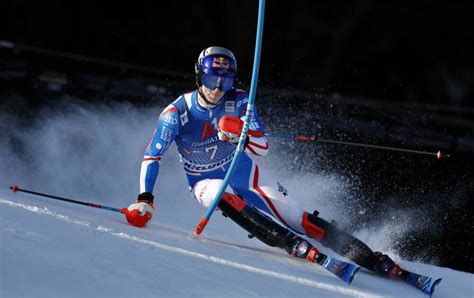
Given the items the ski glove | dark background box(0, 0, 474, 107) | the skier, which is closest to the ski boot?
the skier

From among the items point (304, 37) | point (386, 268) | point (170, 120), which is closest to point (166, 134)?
point (170, 120)

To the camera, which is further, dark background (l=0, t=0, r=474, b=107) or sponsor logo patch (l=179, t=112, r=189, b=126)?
dark background (l=0, t=0, r=474, b=107)

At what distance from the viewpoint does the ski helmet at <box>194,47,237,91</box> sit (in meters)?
4.70

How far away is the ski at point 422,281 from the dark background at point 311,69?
229 centimetres

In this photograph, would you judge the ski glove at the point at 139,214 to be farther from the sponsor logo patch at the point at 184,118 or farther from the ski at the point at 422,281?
the ski at the point at 422,281

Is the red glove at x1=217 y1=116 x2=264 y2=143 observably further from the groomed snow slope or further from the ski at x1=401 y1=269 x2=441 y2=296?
the ski at x1=401 y1=269 x2=441 y2=296

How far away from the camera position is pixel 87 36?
10703 mm

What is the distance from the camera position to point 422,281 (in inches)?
167

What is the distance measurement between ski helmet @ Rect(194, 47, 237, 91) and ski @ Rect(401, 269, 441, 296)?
1.54m

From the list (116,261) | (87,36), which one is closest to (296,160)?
(116,261)

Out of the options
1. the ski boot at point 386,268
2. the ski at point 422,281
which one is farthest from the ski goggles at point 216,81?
the ski at point 422,281

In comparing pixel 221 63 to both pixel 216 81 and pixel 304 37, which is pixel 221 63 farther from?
pixel 304 37

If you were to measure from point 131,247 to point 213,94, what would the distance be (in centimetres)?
133

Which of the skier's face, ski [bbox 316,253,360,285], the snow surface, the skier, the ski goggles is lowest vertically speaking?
the snow surface
